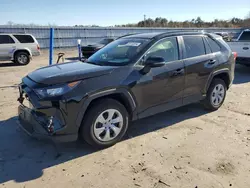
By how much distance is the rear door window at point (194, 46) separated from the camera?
4758 mm

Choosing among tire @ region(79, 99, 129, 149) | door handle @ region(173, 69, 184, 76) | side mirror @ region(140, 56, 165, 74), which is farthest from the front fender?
door handle @ region(173, 69, 184, 76)

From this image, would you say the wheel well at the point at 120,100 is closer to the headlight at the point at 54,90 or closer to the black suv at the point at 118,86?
the black suv at the point at 118,86

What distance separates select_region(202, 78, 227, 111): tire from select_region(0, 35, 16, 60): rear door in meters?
12.1

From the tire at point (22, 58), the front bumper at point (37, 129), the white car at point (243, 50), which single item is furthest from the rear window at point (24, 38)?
the front bumper at point (37, 129)

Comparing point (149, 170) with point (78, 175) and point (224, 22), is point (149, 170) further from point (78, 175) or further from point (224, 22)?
point (224, 22)

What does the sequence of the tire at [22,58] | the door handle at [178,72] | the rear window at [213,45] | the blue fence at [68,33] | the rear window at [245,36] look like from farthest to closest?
the blue fence at [68,33] < the tire at [22,58] < the rear window at [245,36] < the rear window at [213,45] < the door handle at [178,72]

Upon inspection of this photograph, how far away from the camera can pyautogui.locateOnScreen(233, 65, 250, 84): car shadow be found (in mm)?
8812

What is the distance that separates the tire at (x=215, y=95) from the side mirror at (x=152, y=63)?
1784 mm

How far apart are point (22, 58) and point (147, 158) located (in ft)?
42.0

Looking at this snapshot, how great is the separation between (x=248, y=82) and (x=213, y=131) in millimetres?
5117

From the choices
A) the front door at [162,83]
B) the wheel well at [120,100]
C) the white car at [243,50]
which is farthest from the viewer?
the white car at [243,50]

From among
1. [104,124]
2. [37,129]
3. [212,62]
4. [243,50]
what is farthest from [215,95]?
[243,50]

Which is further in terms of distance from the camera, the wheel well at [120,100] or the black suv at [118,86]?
the wheel well at [120,100]

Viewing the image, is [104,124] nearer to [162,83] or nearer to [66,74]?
[66,74]
